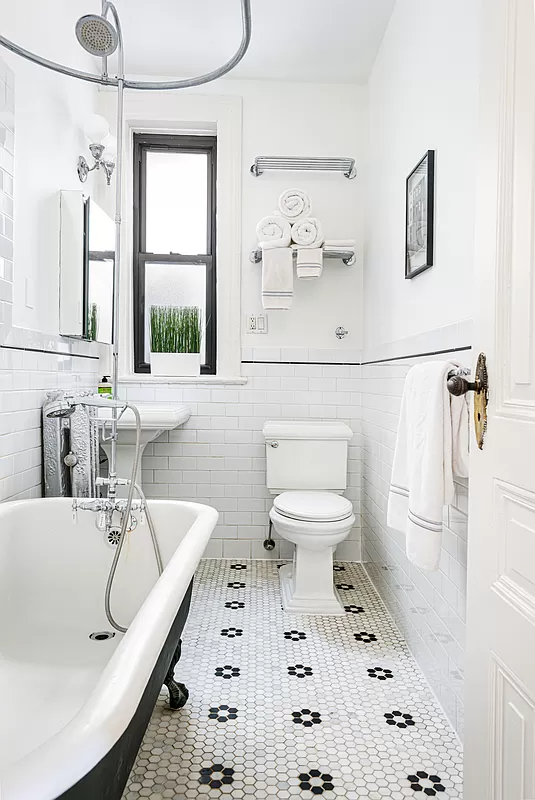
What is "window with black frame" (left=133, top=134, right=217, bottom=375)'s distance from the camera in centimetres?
354

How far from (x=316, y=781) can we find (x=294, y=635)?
90 centimetres

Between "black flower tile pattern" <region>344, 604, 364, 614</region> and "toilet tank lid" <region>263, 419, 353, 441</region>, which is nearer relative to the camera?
"black flower tile pattern" <region>344, 604, 364, 614</region>

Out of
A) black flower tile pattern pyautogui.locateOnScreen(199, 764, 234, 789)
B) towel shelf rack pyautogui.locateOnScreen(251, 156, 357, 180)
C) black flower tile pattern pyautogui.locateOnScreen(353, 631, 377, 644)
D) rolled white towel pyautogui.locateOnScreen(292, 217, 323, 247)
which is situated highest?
towel shelf rack pyautogui.locateOnScreen(251, 156, 357, 180)

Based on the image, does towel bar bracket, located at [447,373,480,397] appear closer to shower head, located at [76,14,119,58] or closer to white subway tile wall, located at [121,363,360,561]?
shower head, located at [76,14,119,58]

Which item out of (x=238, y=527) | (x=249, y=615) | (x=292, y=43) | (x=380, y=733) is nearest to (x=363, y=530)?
(x=238, y=527)

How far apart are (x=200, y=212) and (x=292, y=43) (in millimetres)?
1063

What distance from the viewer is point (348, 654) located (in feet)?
7.46

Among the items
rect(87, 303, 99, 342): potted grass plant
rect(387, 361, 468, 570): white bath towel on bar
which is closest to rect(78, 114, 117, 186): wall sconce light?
rect(87, 303, 99, 342): potted grass plant

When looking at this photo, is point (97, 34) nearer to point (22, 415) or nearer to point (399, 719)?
point (22, 415)

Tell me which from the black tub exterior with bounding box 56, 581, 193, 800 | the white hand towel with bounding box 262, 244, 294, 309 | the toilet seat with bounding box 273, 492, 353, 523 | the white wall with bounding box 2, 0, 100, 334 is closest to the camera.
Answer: the black tub exterior with bounding box 56, 581, 193, 800

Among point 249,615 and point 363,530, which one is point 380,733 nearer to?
point 249,615

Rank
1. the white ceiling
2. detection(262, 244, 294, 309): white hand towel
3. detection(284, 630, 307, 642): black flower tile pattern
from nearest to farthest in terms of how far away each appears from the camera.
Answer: detection(284, 630, 307, 642): black flower tile pattern
the white ceiling
detection(262, 244, 294, 309): white hand towel

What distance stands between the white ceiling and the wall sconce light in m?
0.54

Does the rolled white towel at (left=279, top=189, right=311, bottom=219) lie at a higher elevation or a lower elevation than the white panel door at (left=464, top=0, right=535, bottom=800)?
higher
